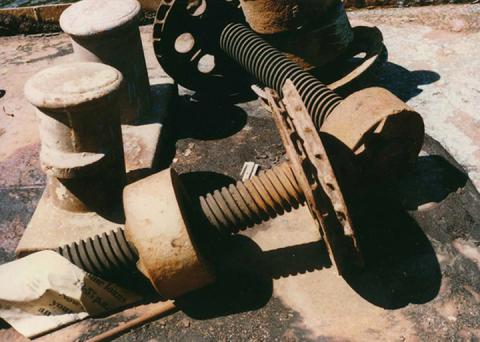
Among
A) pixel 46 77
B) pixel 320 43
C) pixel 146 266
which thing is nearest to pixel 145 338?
pixel 146 266

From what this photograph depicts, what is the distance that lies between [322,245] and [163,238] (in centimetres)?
116

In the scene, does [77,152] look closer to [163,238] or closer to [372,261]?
[163,238]

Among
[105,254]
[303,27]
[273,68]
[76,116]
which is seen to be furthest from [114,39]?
[105,254]

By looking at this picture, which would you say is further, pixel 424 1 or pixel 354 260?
pixel 424 1

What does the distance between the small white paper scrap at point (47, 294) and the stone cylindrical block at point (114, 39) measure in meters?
1.69

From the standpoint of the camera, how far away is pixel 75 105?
287 centimetres

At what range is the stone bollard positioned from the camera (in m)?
2.93

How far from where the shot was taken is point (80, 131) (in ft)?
9.85

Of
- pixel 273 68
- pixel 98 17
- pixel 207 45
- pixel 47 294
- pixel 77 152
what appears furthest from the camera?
pixel 207 45

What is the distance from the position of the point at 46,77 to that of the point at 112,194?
2.84ft

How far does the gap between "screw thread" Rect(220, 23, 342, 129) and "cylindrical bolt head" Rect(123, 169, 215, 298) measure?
1304 millimetres

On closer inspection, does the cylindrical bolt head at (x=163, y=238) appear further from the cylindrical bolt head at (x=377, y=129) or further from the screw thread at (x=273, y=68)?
the screw thread at (x=273, y=68)

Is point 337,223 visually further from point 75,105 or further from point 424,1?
point 424,1

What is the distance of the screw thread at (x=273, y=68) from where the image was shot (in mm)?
3463
